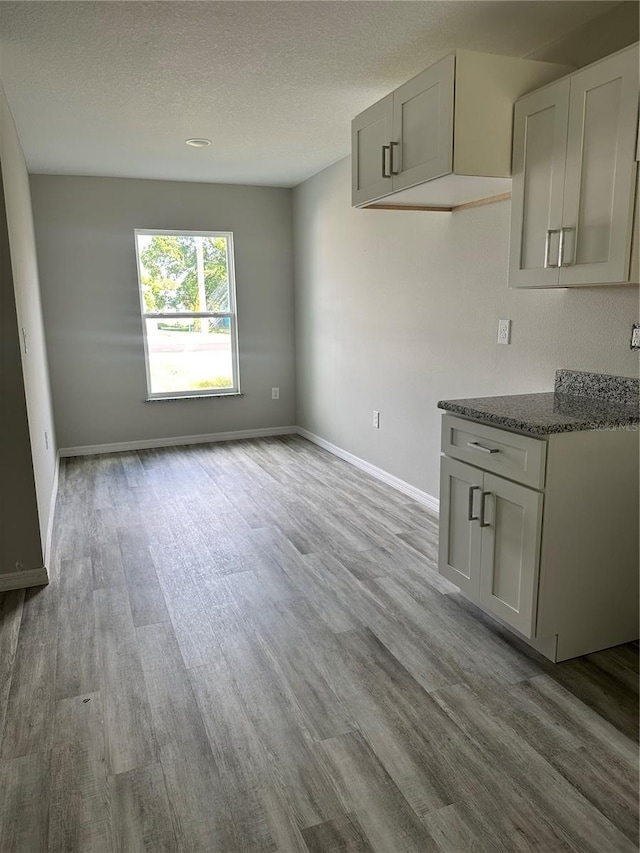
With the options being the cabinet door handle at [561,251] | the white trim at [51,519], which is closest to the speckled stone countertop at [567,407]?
the cabinet door handle at [561,251]

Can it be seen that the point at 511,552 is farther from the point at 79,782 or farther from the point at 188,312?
the point at 188,312

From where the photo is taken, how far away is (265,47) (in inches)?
99.1

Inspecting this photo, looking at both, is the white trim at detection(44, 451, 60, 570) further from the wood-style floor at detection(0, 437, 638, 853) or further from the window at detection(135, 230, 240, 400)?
the window at detection(135, 230, 240, 400)

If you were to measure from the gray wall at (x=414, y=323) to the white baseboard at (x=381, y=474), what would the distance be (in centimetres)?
6

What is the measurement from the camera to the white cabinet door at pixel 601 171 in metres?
1.91

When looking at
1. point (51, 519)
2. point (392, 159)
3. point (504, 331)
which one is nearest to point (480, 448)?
point (504, 331)

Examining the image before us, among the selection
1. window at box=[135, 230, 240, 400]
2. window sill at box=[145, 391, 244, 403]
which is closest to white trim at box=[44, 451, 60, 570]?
window sill at box=[145, 391, 244, 403]

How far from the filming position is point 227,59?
2.63 metres

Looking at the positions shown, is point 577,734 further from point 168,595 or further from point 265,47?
point 265,47

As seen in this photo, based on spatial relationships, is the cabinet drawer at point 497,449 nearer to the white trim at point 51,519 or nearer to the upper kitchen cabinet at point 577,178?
the upper kitchen cabinet at point 577,178

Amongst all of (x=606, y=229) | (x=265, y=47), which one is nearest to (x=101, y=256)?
(x=265, y=47)

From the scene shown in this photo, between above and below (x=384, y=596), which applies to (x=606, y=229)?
above

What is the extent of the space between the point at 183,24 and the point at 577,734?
2899 mm

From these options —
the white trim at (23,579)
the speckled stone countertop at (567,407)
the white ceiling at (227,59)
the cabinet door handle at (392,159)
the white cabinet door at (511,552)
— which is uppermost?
the white ceiling at (227,59)
